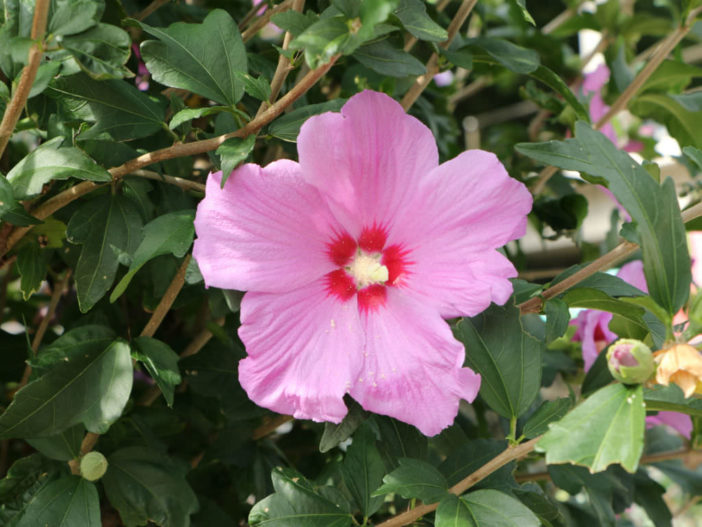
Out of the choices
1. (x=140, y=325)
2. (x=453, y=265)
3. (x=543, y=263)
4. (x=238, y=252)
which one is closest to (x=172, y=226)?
(x=238, y=252)

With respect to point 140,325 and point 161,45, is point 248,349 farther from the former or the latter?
point 140,325

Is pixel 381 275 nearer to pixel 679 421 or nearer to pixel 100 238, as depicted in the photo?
pixel 100 238

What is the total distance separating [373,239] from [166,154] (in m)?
0.18

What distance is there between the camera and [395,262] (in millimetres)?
577

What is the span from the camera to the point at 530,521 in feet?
1.71

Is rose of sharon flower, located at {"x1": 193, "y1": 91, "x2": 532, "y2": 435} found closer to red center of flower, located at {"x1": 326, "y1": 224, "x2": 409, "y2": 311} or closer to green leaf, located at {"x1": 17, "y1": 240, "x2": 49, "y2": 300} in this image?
red center of flower, located at {"x1": 326, "y1": 224, "x2": 409, "y2": 311}

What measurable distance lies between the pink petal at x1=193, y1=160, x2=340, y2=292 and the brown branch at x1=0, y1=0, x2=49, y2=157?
0.45 feet

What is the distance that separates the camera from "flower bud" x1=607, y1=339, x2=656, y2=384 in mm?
458

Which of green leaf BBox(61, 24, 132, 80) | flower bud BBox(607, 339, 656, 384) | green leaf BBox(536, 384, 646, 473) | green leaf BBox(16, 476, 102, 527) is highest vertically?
green leaf BBox(61, 24, 132, 80)

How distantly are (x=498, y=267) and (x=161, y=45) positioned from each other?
0.31m

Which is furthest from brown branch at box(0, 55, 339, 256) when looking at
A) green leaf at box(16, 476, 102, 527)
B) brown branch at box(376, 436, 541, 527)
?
brown branch at box(376, 436, 541, 527)

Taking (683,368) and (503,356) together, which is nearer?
(683,368)

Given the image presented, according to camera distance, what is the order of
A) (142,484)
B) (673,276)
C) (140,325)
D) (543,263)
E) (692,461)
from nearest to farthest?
(673,276)
(142,484)
(140,325)
(692,461)
(543,263)

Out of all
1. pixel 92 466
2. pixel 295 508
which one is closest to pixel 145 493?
pixel 92 466
